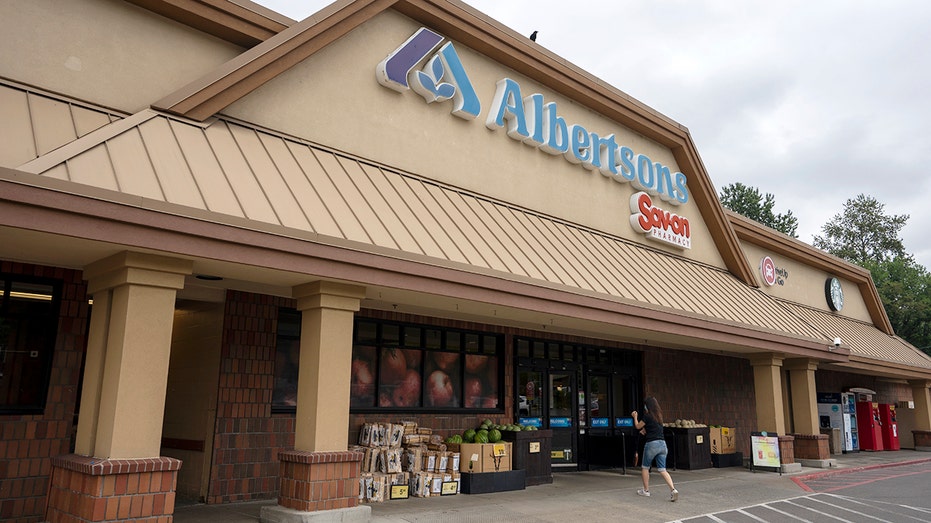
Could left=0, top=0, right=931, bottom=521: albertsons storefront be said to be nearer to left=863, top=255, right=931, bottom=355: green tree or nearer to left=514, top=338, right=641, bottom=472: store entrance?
left=514, top=338, right=641, bottom=472: store entrance

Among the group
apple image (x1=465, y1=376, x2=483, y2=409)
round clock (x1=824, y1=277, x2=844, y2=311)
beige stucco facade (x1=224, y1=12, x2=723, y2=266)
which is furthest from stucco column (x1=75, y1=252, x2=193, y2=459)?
round clock (x1=824, y1=277, x2=844, y2=311)

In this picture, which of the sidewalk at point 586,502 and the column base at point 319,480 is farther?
the sidewalk at point 586,502

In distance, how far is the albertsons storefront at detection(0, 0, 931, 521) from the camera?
24.5 feet

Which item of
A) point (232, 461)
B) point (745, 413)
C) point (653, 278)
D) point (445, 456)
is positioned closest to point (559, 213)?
point (653, 278)

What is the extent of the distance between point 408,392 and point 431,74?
19.8 feet

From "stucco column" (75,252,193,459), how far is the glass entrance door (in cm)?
1024

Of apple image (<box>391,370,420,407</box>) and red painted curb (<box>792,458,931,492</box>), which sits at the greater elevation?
apple image (<box>391,370,420,407</box>)

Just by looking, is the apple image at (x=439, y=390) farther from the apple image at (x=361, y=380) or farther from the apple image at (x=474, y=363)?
the apple image at (x=361, y=380)

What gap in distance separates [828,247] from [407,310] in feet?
216

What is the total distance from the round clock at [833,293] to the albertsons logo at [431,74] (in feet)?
63.3

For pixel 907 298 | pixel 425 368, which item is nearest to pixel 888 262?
pixel 907 298

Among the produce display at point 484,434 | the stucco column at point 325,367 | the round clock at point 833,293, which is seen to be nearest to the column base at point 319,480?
the stucco column at point 325,367

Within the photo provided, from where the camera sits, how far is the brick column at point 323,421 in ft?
28.2

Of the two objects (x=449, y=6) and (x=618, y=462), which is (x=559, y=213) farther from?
(x=618, y=462)
